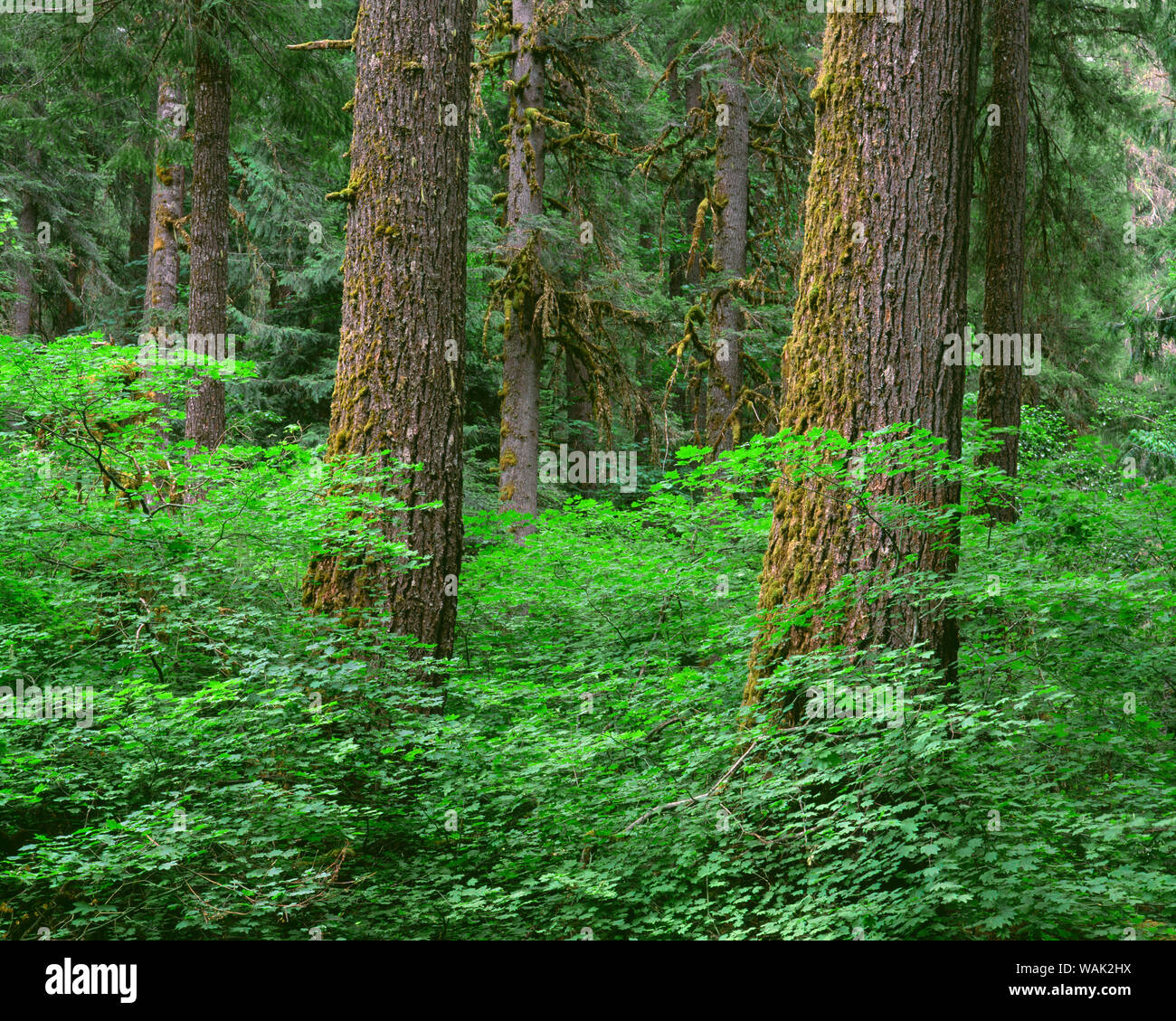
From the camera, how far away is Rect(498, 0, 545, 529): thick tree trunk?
11.2 m

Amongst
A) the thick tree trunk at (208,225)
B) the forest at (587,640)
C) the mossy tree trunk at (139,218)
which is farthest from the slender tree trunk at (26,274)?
the forest at (587,640)

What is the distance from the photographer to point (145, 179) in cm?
2328

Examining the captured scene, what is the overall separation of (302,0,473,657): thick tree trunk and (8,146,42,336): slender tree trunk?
15895 millimetres

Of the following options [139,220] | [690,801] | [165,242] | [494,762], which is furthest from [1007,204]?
[139,220]

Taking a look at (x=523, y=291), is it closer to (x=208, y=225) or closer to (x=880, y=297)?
(x=208, y=225)

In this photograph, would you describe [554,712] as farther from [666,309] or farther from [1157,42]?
[1157,42]

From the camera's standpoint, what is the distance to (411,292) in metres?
6.07

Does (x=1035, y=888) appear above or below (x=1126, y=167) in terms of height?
below

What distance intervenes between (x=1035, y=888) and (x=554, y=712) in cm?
258

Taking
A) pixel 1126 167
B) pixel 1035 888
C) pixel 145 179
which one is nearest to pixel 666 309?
pixel 1126 167

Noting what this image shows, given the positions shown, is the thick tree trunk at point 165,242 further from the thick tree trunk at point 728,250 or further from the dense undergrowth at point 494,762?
the dense undergrowth at point 494,762

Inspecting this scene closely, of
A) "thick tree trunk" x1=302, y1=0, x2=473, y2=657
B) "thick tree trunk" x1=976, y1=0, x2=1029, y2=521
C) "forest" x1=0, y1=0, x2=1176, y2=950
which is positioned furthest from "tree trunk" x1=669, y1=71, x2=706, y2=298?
"forest" x1=0, y1=0, x2=1176, y2=950

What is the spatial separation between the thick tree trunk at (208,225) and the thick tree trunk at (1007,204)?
28.2ft
